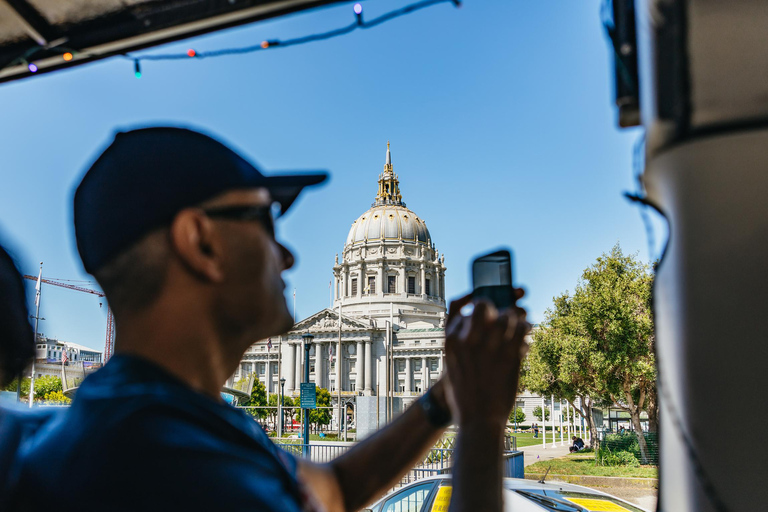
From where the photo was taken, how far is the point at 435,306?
84.9 m

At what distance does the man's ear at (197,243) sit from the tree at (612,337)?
2506 centimetres

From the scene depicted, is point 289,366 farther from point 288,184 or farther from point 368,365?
point 288,184

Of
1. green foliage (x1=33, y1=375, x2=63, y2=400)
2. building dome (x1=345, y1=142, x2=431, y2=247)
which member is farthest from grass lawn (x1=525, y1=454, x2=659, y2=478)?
building dome (x1=345, y1=142, x2=431, y2=247)

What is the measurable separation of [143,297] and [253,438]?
28cm

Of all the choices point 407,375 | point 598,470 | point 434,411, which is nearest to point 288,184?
point 434,411

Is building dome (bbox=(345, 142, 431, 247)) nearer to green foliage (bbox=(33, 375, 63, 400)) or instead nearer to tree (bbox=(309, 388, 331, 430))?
tree (bbox=(309, 388, 331, 430))

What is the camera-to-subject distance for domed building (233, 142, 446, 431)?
7206 cm

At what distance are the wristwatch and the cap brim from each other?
0.47 metres

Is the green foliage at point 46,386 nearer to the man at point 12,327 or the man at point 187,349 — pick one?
the man at point 12,327

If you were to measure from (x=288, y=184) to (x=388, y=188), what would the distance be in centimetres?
9640

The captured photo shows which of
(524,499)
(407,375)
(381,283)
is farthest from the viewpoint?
(381,283)

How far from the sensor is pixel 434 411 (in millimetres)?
1266

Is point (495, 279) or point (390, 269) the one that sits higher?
point (390, 269)

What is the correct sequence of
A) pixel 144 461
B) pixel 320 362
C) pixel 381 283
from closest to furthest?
pixel 144 461 → pixel 320 362 → pixel 381 283
